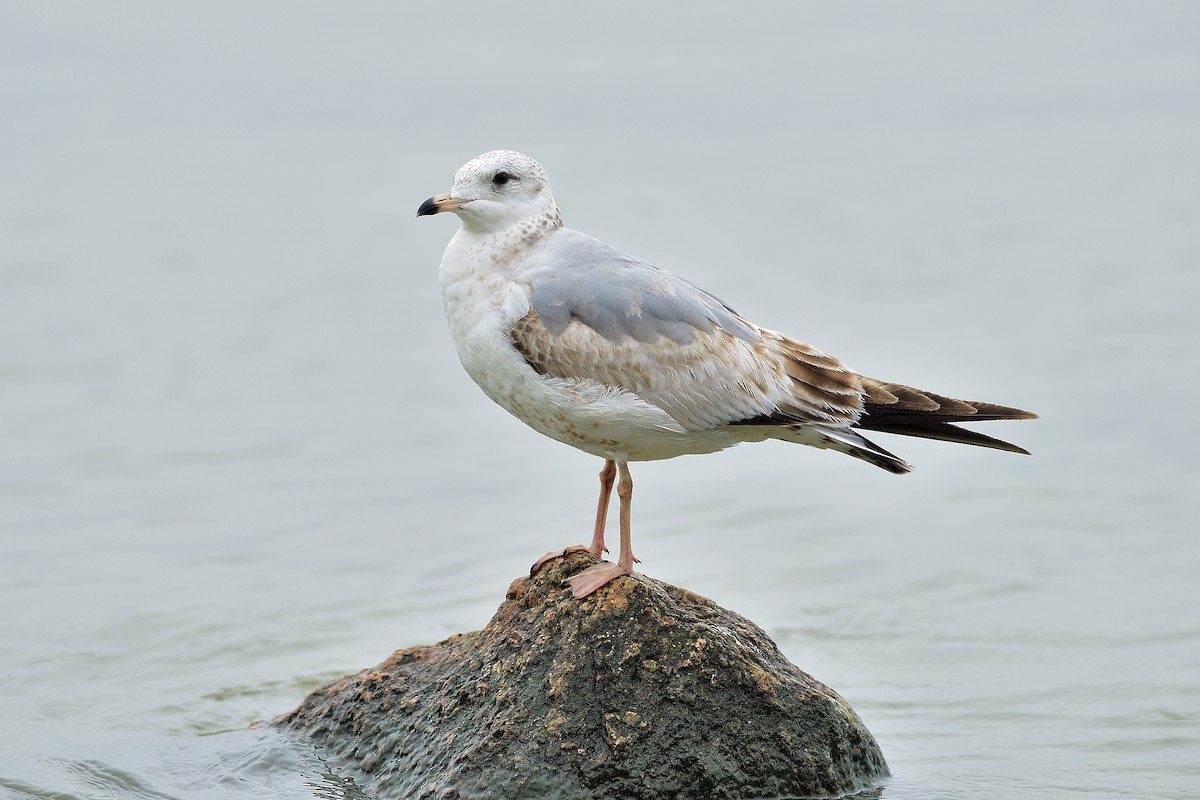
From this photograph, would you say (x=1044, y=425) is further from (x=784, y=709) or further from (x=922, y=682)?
(x=784, y=709)


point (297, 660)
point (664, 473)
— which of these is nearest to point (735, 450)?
point (664, 473)

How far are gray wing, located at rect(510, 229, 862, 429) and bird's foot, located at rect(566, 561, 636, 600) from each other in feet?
2.48

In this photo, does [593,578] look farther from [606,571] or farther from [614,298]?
[614,298]

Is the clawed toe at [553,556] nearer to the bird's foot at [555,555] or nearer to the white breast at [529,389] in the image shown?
the bird's foot at [555,555]

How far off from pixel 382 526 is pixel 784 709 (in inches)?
254

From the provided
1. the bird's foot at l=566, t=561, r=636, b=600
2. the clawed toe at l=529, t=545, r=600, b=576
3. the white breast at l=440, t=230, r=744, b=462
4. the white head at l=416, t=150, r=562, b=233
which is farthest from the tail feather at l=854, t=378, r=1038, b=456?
the white head at l=416, t=150, r=562, b=233

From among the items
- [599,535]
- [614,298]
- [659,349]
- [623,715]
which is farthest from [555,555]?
[614,298]

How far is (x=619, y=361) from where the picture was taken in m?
7.55

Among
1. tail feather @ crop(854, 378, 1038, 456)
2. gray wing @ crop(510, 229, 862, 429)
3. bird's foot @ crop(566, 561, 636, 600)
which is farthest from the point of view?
tail feather @ crop(854, 378, 1038, 456)

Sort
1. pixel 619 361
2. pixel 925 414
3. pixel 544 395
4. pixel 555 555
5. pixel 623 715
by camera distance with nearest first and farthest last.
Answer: pixel 623 715, pixel 544 395, pixel 619 361, pixel 925 414, pixel 555 555

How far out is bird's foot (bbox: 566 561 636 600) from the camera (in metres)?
7.39

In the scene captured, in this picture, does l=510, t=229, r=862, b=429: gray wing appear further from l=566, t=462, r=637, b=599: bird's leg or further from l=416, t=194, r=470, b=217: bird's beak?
l=566, t=462, r=637, b=599: bird's leg

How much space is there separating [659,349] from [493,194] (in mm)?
1129

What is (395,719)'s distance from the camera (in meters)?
7.82
